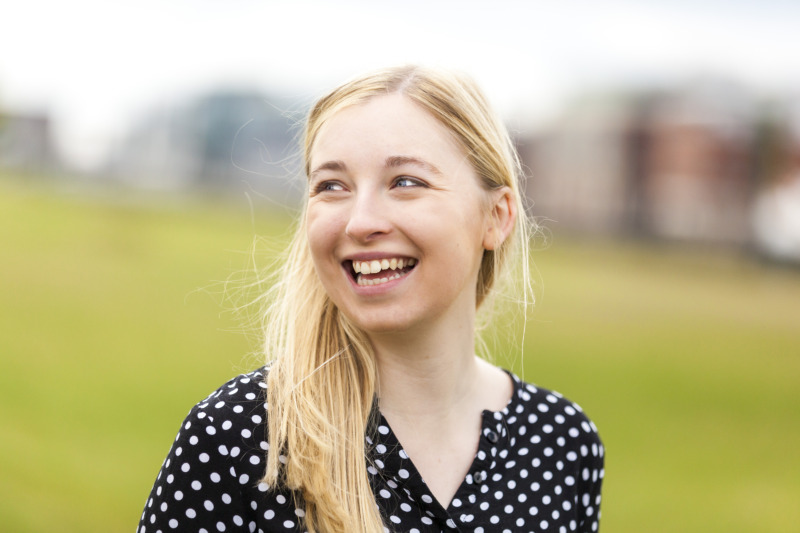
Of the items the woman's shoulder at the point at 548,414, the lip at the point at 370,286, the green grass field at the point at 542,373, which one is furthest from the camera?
the green grass field at the point at 542,373

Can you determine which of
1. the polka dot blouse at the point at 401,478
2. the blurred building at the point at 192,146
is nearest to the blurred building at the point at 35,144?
the blurred building at the point at 192,146

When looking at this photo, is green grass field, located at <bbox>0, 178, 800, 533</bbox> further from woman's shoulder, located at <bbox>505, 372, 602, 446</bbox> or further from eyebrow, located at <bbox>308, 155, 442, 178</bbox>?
eyebrow, located at <bbox>308, 155, 442, 178</bbox>

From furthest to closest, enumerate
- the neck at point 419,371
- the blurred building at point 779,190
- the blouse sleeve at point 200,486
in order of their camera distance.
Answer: the blurred building at point 779,190, the neck at point 419,371, the blouse sleeve at point 200,486

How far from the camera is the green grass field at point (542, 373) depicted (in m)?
10.6

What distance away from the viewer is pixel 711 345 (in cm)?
2214

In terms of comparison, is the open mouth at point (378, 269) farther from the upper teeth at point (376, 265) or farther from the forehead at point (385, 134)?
the forehead at point (385, 134)

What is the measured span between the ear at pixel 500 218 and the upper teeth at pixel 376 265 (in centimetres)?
39

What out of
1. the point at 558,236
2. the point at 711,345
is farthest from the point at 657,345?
the point at 558,236

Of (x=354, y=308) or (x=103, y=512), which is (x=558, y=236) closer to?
(x=103, y=512)

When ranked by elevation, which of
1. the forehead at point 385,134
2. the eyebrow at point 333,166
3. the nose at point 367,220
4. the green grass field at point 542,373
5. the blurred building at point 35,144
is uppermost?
the blurred building at point 35,144

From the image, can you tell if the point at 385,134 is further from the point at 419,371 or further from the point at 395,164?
the point at 419,371

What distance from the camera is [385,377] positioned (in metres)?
2.67

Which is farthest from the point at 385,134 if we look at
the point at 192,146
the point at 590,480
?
the point at 192,146

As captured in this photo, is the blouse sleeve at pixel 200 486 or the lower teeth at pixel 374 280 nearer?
the blouse sleeve at pixel 200 486
